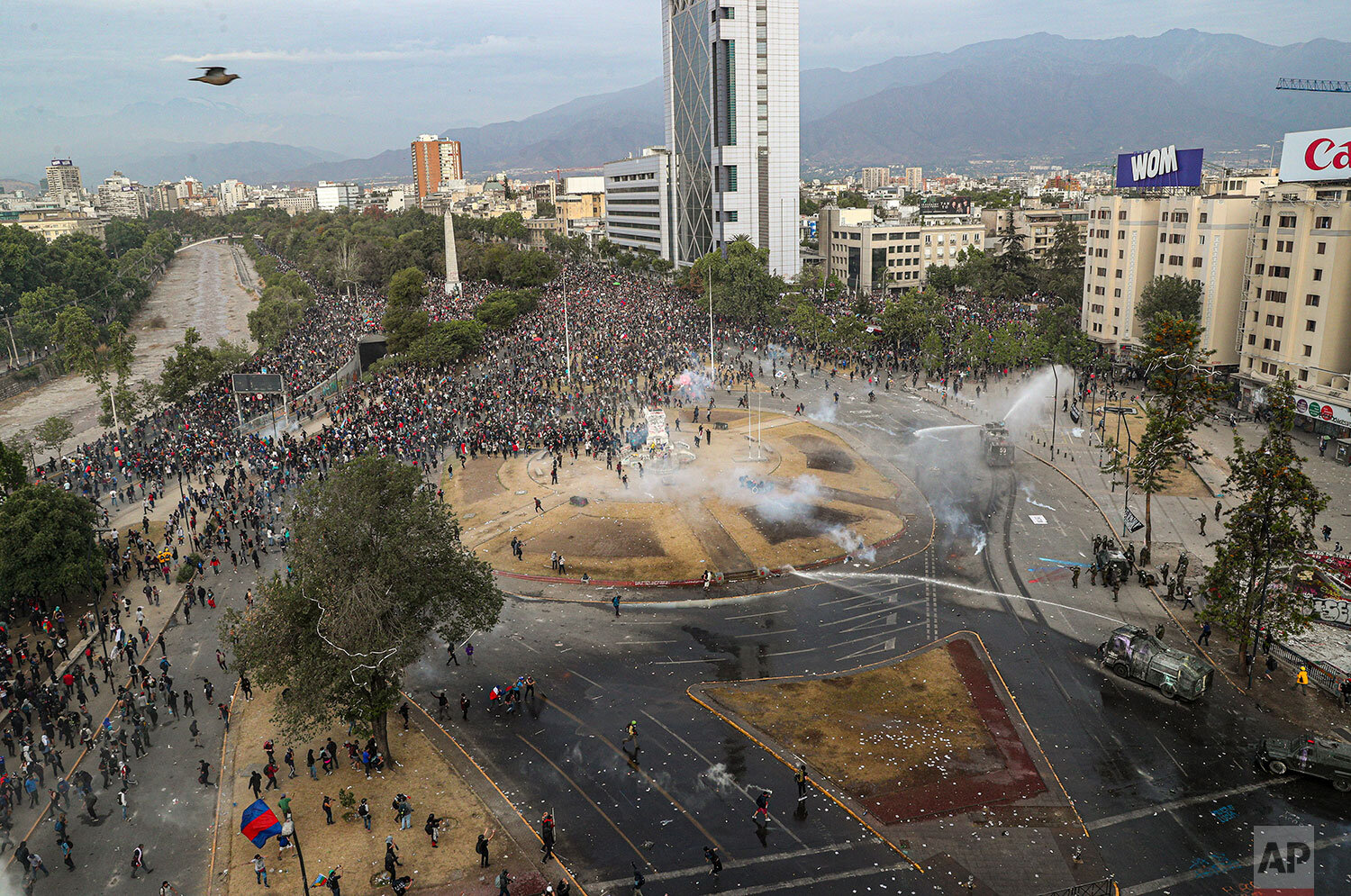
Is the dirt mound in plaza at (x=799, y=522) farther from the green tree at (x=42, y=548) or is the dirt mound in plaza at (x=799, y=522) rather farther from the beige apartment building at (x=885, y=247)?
the beige apartment building at (x=885, y=247)

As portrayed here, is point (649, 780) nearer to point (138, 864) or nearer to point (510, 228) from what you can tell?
point (138, 864)

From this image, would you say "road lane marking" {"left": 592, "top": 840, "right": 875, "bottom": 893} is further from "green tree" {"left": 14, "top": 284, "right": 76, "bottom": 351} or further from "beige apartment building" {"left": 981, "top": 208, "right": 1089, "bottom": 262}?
"beige apartment building" {"left": 981, "top": 208, "right": 1089, "bottom": 262}

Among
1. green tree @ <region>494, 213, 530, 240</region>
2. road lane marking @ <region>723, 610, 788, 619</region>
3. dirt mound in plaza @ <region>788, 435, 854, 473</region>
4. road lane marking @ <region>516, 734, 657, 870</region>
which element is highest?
green tree @ <region>494, 213, 530, 240</region>

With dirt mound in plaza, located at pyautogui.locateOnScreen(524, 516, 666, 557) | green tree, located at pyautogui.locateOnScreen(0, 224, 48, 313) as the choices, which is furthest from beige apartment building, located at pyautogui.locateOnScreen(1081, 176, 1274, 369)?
green tree, located at pyautogui.locateOnScreen(0, 224, 48, 313)

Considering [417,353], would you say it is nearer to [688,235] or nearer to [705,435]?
[705,435]

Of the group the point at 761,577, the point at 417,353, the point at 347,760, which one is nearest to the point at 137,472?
the point at 417,353

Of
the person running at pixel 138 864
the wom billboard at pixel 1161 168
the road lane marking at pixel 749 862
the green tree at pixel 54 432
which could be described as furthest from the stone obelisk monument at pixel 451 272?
the road lane marking at pixel 749 862
